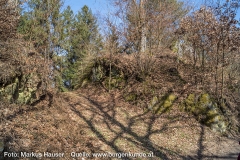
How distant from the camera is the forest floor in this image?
233 inches

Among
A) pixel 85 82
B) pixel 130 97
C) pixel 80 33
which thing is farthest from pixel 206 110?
pixel 80 33

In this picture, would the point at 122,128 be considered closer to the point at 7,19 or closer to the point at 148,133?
the point at 148,133

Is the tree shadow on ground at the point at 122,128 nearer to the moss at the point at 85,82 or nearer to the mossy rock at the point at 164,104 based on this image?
the mossy rock at the point at 164,104

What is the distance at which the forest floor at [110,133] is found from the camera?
5.93 metres

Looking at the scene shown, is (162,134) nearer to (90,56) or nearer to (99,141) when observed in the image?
(99,141)

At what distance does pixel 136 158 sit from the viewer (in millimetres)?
6527

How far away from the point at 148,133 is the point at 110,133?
68.9 inches

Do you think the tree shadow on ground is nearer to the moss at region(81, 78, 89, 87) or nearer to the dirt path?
the dirt path

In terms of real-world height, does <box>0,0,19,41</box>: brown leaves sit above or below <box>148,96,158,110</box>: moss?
above

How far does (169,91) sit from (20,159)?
28.9ft

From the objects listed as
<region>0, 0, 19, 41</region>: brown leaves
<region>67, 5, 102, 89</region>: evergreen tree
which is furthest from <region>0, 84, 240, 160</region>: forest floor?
<region>67, 5, 102, 89</region>: evergreen tree

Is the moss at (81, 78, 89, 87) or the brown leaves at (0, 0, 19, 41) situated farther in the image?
the moss at (81, 78, 89, 87)

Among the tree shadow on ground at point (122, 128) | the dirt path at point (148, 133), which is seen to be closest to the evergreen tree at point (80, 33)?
the tree shadow on ground at point (122, 128)

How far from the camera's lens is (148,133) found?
8883 millimetres
